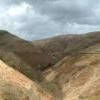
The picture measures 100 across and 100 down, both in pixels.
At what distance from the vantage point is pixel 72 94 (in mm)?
60562

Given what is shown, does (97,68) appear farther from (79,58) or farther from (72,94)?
(79,58)

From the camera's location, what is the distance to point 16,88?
38.0 meters

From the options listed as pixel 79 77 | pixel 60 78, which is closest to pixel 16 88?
pixel 79 77

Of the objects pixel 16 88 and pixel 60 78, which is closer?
pixel 16 88

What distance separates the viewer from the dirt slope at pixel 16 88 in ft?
118

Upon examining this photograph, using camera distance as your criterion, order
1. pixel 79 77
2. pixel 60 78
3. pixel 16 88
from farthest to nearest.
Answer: pixel 60 78, pixel 79 77, pixel 16 88

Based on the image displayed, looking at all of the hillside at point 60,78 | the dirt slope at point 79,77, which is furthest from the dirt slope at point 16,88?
the dirt slope at point 79,77

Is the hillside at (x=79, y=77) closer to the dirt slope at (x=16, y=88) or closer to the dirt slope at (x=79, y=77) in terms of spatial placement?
the dirt slope at (x=79, y=77)

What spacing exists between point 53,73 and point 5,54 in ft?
97.1

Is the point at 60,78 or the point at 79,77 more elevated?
the point at 60,78

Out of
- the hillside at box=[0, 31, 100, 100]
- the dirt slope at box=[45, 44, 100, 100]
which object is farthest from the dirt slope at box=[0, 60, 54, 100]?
the dirt slope at box=[45, 44, 100, 100]

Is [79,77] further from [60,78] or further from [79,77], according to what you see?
[60,78]

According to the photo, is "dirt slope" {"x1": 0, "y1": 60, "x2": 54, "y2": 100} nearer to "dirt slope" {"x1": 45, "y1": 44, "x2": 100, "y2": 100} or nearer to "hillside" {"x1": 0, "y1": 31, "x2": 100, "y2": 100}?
"hillside" {"x1": 0, "y1": 31, "x2": 100, "y2": 100}

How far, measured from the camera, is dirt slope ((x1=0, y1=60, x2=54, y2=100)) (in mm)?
35938
